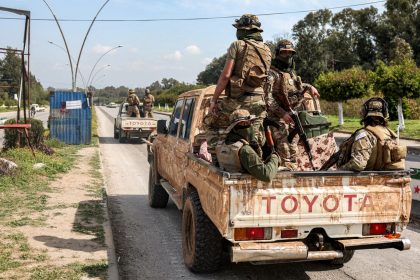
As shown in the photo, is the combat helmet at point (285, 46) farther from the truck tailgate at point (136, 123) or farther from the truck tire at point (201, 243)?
the truck tailgate at point (136, 123)

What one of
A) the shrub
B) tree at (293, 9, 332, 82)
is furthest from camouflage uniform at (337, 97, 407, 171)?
tree at (293, 9, 332, 82)

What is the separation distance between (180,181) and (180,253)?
0.88m

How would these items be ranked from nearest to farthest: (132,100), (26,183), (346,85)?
(26,183), (132,100), (346,85)

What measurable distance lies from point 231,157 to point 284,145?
1590mm

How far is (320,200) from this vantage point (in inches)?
166

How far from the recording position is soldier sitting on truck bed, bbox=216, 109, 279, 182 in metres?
4.04

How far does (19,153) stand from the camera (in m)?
11.9

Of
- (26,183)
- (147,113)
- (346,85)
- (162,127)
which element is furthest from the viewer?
(346,85)

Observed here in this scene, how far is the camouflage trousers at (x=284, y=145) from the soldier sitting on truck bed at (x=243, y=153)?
1.04 meters

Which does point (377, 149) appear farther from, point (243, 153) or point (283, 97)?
point (283, 97)

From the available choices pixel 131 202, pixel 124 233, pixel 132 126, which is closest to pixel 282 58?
pixel 124 233

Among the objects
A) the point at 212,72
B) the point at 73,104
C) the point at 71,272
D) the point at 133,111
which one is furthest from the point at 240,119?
the point at 212,72

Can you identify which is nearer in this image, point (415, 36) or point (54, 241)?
point (54, 241)

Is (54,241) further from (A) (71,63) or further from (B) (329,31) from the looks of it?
(B) (329,31)
